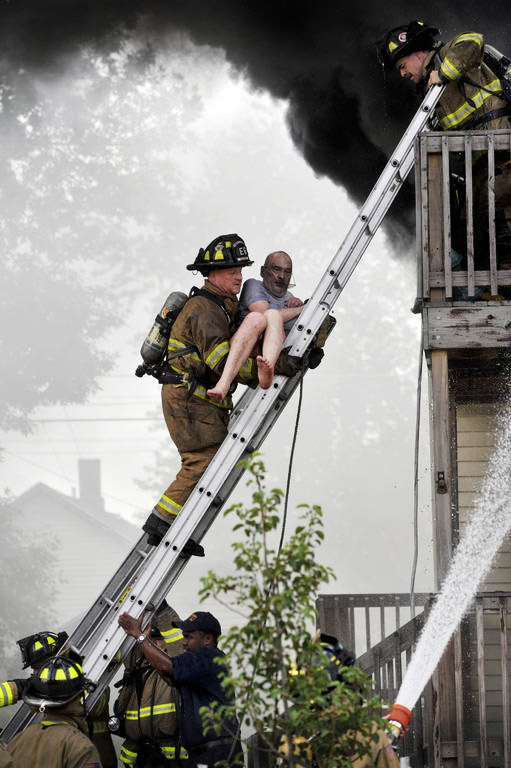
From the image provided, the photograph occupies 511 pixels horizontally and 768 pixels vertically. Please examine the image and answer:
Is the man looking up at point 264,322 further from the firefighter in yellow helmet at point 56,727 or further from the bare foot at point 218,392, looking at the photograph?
the firefighter in yellow helmet at point 56,727

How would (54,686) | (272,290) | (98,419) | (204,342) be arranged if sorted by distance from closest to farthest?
(54,686), (204,342), (272,290), (98,419)

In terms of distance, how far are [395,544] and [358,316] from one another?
23.4ft

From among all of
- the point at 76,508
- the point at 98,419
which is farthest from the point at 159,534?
the point at 98,419

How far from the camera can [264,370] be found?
7352mm

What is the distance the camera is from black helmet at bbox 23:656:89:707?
18.8 ft

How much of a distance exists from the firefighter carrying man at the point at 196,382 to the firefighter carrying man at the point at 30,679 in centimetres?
85

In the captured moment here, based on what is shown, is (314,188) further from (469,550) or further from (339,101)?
(469,550)

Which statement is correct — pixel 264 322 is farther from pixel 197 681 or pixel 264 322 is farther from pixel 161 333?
pixel 197 681

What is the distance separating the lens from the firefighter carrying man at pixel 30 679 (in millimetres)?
6844

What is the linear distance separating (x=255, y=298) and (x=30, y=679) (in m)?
2.88

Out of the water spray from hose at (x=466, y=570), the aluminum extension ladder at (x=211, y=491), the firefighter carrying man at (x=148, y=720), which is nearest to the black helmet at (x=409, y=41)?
the aluminum extension ladder at (x=211, y=491)

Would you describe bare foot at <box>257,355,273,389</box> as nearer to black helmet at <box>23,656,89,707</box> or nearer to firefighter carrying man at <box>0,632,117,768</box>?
firefighter carrying man at <box>0,632,117,768</box>

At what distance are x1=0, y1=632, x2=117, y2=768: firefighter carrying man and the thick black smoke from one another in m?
7.18

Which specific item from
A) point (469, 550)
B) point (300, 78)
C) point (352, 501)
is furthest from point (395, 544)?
point (469, 550)
